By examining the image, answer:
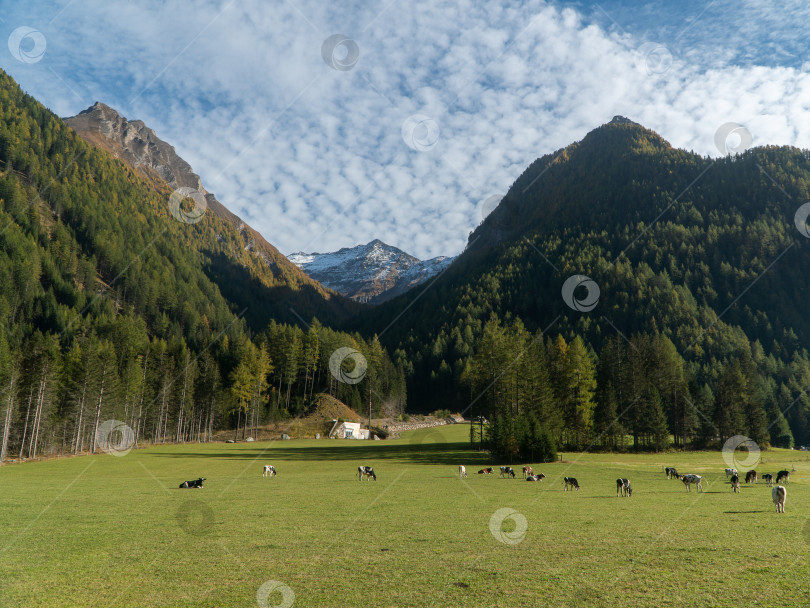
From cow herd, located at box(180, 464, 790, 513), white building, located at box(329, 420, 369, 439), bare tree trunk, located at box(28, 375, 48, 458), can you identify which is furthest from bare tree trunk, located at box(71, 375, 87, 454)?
white building, located at box(329, 420, 369, 439)

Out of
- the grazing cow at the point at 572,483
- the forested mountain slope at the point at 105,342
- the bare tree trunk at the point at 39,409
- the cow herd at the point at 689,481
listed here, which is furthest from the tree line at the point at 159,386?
the grazing cow at the point at 572,483

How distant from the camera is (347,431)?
92.3 metres

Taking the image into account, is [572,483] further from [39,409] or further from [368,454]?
[39,409]

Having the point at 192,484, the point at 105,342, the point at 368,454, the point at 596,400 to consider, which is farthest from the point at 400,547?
the point at 105,342

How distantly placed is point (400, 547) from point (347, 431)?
80223mm

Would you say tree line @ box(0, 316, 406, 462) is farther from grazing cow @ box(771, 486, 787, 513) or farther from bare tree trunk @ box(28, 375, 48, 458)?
grazing cow @ box(771, 486, 787, 513)

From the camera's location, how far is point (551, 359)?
269ft

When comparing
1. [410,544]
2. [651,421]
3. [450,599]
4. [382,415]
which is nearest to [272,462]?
[410,544]

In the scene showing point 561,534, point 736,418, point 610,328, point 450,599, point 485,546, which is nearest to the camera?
point 450,599

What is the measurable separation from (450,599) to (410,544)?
529cm

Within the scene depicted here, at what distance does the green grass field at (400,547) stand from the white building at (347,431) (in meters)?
61.3

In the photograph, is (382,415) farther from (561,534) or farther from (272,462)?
(561,534)

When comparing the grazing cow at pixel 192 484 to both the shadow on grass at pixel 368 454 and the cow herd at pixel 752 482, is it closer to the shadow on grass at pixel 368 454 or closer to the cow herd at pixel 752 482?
the shadow on grass at pixel 368 454

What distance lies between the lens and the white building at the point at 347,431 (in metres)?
92.0
